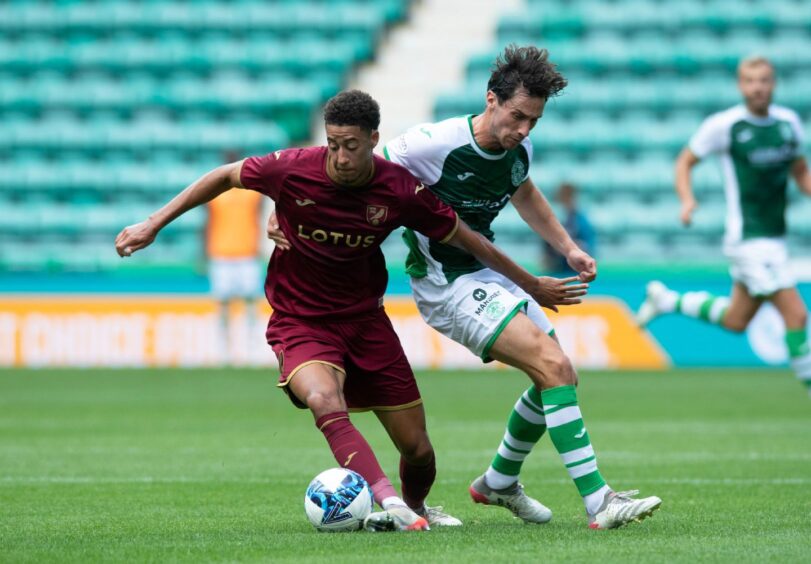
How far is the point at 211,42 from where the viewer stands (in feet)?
74.6

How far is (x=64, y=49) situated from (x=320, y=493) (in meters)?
18.7

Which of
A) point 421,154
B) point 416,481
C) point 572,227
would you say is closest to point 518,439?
point 416,481

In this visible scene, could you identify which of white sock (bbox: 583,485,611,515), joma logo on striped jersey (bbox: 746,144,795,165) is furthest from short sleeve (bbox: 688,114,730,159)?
white sock (bbox: 583,485,611,515)

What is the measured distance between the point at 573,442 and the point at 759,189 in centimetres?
555

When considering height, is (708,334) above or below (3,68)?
below

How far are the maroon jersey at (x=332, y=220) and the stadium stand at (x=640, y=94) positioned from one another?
560 inches

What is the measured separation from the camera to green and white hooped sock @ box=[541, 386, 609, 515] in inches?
221

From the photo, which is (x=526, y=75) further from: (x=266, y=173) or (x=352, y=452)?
(x=352, y=452)

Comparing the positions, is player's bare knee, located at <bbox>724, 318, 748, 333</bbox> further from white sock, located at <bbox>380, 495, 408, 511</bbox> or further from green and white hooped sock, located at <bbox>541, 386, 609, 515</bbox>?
white sock, located at <bbox>380, 495, 408, 511</bbox>

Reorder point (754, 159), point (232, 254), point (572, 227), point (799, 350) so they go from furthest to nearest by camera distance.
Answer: point (572, 227)
point (232, 254)
point (754, 159)
point (799, 350)

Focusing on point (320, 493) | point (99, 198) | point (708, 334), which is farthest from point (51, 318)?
point (320, 493)

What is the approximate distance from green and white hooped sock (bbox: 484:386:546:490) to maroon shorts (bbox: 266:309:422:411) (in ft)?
1.74

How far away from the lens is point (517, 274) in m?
6.01

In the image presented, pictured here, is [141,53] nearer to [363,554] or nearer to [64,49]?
[64,49]
